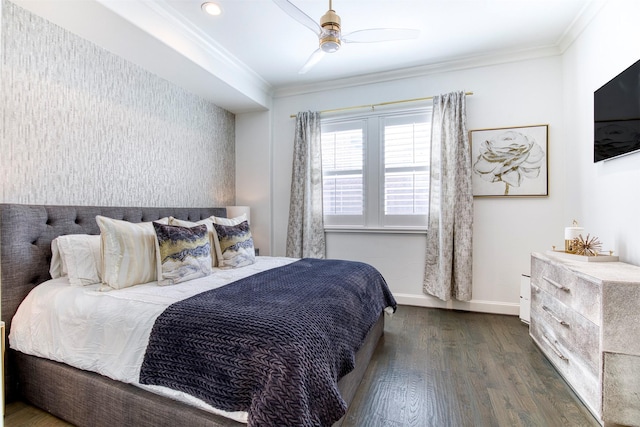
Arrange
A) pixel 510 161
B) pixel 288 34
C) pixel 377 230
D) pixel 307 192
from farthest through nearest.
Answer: pixel 307 192 < pixel 377 230 < pixel 510 161 < pixel 288 34

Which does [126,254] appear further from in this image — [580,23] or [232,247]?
[580,23]

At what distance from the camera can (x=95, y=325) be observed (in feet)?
5.17

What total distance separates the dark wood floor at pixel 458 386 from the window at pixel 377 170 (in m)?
1.43

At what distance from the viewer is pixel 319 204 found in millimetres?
3930

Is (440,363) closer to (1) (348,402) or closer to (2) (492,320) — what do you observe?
(1) (348,402)

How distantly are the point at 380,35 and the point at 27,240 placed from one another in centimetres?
268

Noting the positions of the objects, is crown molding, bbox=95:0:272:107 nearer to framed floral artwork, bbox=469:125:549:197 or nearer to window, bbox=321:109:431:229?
window, bbox=321:109:431:229

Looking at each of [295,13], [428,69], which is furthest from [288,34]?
[428,69]

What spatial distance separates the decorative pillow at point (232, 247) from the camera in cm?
260

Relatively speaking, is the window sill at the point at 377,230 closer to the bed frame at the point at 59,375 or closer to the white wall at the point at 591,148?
the white wall at the point at 591,148

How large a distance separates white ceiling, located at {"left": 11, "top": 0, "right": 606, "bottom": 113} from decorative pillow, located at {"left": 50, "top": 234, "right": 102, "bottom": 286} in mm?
1560

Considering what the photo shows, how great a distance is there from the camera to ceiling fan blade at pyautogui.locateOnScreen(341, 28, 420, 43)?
2.11 m

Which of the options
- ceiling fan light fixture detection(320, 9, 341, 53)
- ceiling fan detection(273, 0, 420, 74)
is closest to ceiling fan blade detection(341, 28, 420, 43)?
ceiling fan detection(273, 0, 420, 74)

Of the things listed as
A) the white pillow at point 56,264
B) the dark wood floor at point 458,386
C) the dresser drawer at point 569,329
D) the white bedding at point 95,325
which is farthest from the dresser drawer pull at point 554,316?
the white pillow at point 56,264
